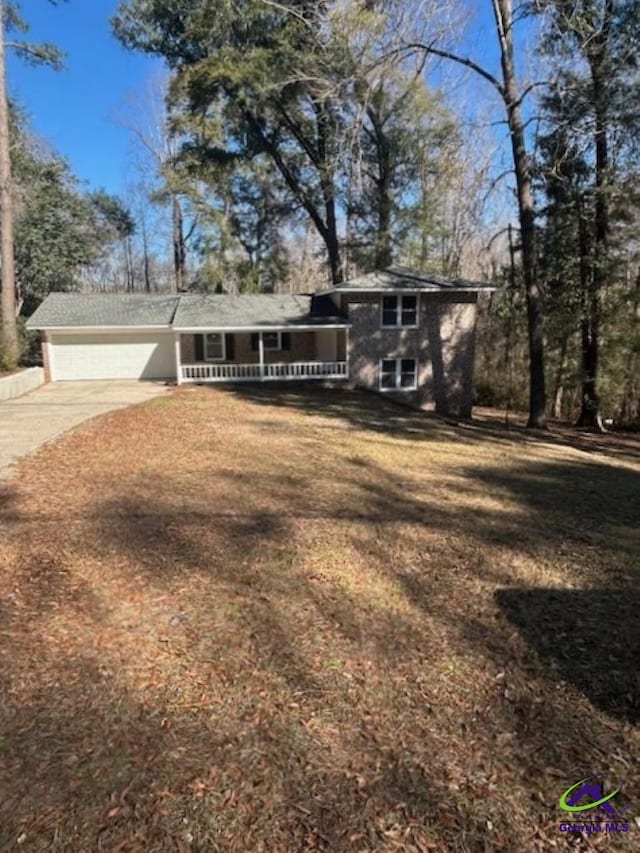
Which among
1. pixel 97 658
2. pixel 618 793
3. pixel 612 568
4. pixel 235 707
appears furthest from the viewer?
pixel 612 568

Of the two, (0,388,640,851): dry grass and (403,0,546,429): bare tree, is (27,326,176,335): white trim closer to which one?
(403,0,546,429): bare tree

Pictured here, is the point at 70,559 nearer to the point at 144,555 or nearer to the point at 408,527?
the point at 144,555

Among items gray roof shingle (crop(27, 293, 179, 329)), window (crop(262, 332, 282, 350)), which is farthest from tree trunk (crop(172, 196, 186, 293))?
window (crop(262, 332, 282, 350))

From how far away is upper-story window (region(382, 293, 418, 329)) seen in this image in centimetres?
2033

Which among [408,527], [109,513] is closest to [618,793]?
[408,527]

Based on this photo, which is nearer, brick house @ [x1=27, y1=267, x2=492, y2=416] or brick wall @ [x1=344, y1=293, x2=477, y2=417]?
brick house @ [x1=27, y1=267, x2=492, y2=416]

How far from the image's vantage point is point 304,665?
3404mm

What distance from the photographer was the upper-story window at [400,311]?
20328 mm

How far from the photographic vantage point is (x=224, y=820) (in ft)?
7.56

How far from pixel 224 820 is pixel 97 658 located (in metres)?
1.46

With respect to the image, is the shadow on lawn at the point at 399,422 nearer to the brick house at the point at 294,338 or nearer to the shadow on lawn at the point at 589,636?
the brick house at the point at 294,338

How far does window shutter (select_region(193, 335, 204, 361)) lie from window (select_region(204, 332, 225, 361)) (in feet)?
0.37

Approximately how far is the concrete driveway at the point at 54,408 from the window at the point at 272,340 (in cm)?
440

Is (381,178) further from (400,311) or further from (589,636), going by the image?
(589,636)
